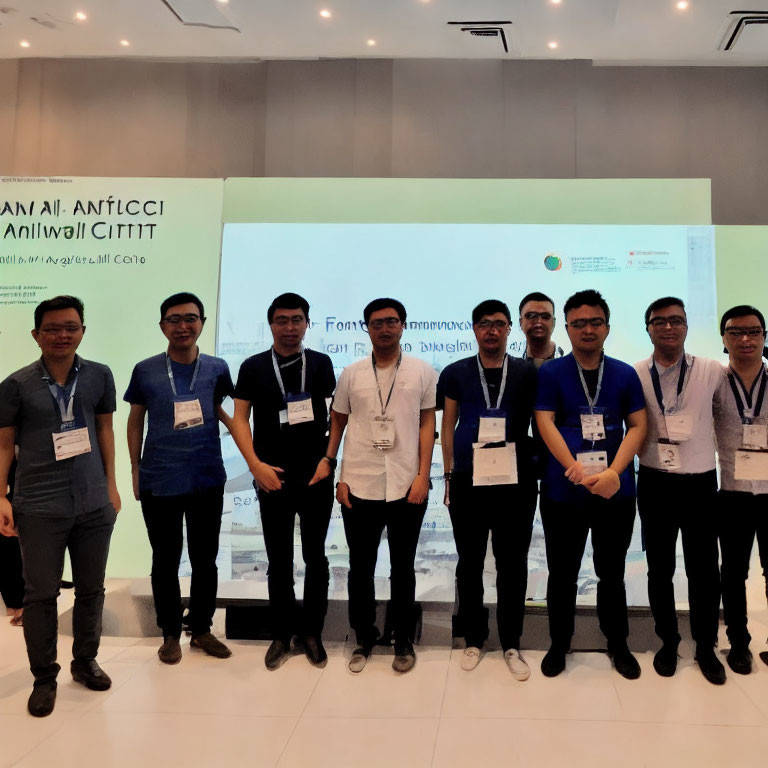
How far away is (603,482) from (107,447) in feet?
6.73

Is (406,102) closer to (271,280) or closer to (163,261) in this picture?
(271,280)

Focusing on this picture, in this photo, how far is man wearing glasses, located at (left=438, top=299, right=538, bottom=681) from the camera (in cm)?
261

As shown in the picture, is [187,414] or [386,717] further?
[187,414]

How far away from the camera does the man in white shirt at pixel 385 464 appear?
2666mm

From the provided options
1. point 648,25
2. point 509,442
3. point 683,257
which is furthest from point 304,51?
point 509,442

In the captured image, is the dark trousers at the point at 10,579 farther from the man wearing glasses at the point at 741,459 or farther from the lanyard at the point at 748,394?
the lanyard at the point at 748,394

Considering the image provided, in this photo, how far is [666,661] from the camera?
102 inches

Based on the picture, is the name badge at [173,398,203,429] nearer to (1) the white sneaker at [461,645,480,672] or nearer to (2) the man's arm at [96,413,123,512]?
(2) the man's arm at [96,413,123,512]

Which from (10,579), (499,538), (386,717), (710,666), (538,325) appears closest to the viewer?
(386,717)

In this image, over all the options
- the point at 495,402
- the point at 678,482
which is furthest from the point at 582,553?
the point at 495,402

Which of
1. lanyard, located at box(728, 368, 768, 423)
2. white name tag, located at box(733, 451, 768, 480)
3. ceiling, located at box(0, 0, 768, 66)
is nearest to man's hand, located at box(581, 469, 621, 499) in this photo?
white name tag, located at box(733, 451, 768, 480)

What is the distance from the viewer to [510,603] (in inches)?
105

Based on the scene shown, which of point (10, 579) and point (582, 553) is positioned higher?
point (582, 553)

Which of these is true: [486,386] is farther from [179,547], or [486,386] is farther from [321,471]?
[179,547]
